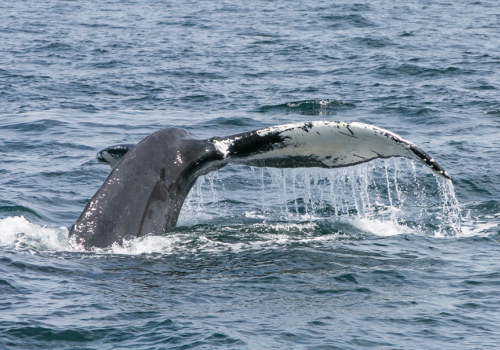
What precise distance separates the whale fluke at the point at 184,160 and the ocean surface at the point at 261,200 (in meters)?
0.24

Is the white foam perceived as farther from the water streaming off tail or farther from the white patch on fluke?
the white patch on fluke

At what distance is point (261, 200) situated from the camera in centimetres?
1204

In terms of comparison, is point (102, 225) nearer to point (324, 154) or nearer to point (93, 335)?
point (93, 335)

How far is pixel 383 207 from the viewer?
1176 cm

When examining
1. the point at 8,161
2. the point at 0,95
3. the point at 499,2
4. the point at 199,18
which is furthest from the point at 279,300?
the point at 499,2

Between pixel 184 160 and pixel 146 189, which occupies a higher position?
pixel 184 160

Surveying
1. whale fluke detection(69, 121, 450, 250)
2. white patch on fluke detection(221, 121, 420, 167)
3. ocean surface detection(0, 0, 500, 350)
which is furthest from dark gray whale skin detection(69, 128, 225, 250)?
white patch on fluke detection(221, 121, 420, 167)

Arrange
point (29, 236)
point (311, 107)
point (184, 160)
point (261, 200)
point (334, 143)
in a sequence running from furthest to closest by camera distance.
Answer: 1. point (311, 107)
2. point (261, 200)
3. point (29, 236)
4. point (184, 160)
5. point (334, 143)

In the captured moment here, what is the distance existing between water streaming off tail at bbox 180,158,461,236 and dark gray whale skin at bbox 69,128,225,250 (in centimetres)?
199

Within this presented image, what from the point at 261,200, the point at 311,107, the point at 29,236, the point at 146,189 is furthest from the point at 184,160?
the point at 311,107

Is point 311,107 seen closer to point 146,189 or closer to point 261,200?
point 261,200

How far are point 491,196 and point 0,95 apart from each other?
505 inches

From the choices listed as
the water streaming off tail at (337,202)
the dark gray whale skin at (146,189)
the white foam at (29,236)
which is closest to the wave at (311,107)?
the water streaming off tail at (337,202)

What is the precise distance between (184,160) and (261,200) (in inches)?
167
